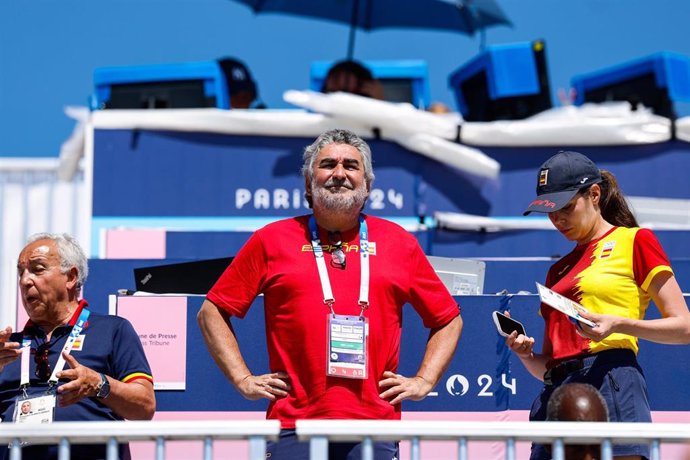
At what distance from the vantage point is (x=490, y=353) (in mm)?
4484

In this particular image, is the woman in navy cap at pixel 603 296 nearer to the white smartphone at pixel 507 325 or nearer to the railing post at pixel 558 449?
the white smartphone at pixel 507 325

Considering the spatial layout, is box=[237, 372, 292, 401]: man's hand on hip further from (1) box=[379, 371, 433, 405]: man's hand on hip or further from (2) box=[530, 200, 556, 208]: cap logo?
(2) box=[530, 200, 556, 208]: cap logo

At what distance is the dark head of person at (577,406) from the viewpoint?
304 centimetres

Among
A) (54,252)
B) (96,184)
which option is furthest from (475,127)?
(54,252)

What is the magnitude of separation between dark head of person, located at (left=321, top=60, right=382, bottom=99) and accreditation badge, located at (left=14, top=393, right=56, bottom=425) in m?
4.00

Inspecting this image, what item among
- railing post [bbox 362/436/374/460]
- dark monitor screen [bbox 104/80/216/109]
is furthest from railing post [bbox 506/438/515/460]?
dark monitor screen [bbox 104/80/216/109]

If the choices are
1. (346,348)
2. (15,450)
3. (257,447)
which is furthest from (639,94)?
(15,450)

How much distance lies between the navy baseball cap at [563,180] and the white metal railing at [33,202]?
5896 millimetres

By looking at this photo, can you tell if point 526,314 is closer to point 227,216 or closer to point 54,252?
point 54,252

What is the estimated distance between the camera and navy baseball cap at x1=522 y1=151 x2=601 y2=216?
354cm

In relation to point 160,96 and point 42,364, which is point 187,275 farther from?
point 160,96

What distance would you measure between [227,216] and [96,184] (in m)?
0.83

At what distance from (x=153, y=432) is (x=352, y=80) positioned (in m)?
4.63

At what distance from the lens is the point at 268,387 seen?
338cm
